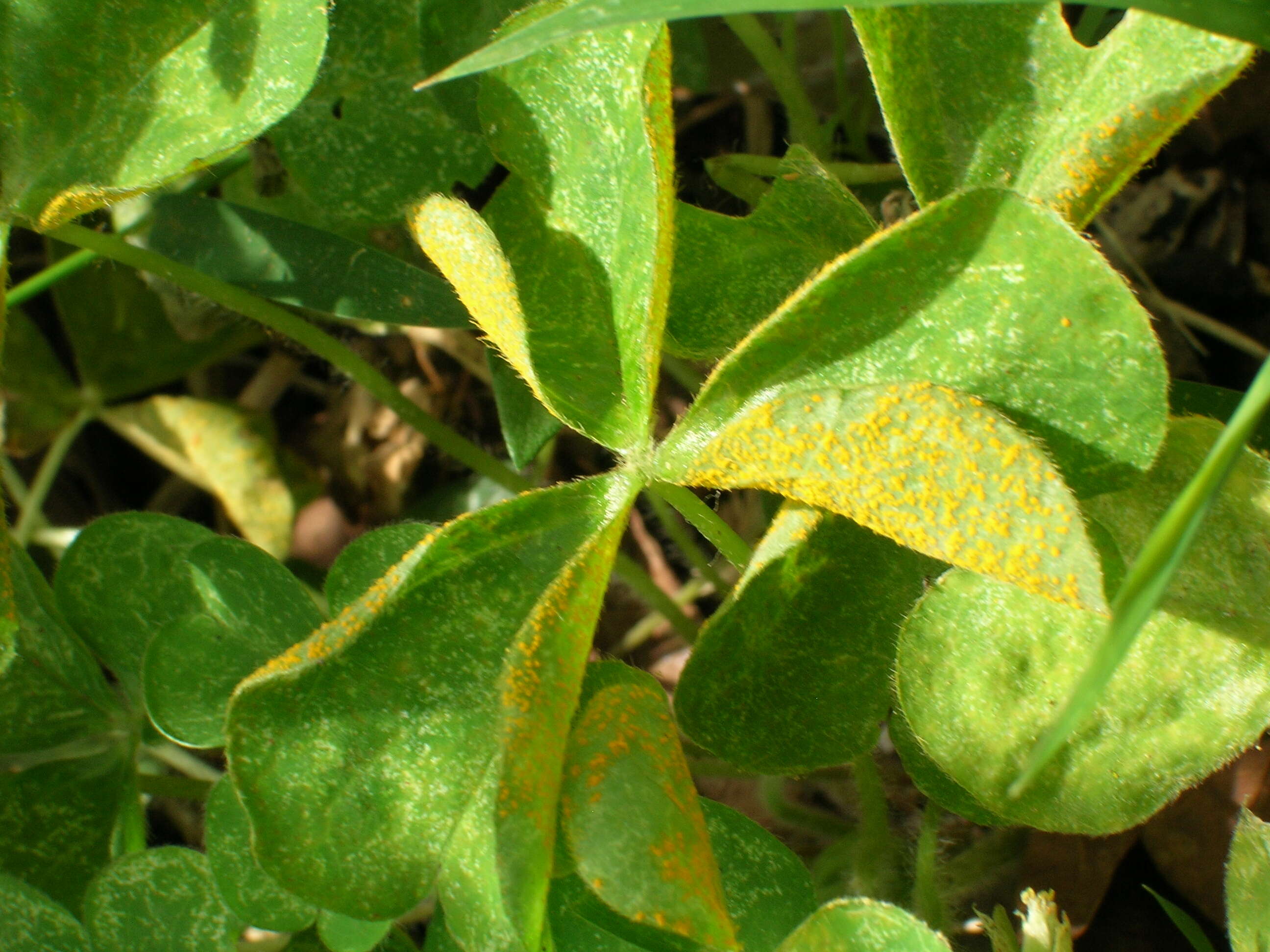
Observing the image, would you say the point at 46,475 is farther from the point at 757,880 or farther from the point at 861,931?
the point at 861,931

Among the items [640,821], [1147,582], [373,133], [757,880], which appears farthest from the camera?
[373,133]

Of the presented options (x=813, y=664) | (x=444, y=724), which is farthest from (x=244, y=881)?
(x=813, y=664)

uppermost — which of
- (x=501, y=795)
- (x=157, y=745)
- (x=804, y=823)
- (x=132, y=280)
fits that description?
(x=132, y=280)

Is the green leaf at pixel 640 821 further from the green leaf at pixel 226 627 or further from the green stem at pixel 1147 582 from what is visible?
the green leaf at pixel 226 627

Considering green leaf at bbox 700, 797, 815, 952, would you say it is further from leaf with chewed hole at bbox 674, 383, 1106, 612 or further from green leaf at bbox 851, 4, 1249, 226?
green leaf at bbox 851, 4, 1249, 226

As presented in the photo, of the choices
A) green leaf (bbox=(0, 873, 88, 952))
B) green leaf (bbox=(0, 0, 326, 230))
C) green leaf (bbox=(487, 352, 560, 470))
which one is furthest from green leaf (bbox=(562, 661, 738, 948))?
green leaf (bbox=(0, 0, 326, 230))

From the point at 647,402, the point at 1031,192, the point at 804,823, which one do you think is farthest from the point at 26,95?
the point at 804,823

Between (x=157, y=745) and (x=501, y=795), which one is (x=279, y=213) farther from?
(x=501, y=795)
